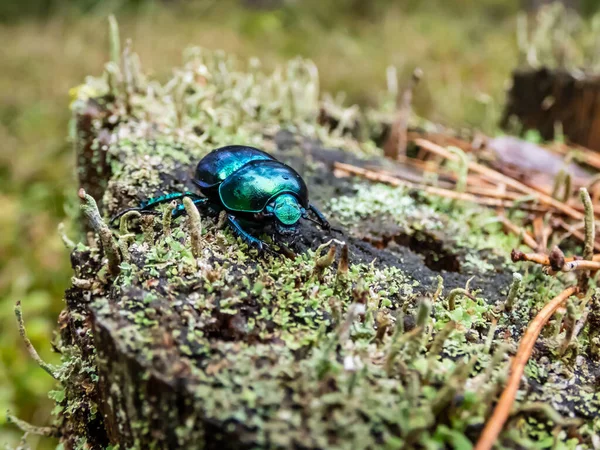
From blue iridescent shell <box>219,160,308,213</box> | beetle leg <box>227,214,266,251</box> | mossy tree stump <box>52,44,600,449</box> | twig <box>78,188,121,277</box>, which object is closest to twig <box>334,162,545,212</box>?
mossy tree stump <box>52,44,600,449</box>

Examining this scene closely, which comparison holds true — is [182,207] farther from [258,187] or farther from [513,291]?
[513,291]

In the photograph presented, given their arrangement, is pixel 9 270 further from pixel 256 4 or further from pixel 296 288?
pixel 256 4

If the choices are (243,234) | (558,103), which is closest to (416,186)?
(243,234)

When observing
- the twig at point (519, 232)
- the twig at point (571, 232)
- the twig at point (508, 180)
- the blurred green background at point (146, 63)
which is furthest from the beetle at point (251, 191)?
the blurred green background at point (146, 63)

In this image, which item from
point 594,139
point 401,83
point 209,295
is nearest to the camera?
point 209,295

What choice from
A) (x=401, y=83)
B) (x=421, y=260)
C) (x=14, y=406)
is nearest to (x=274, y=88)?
(x=421, y=260)

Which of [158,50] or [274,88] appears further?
[158,50]

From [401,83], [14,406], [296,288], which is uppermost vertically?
[296,288]
